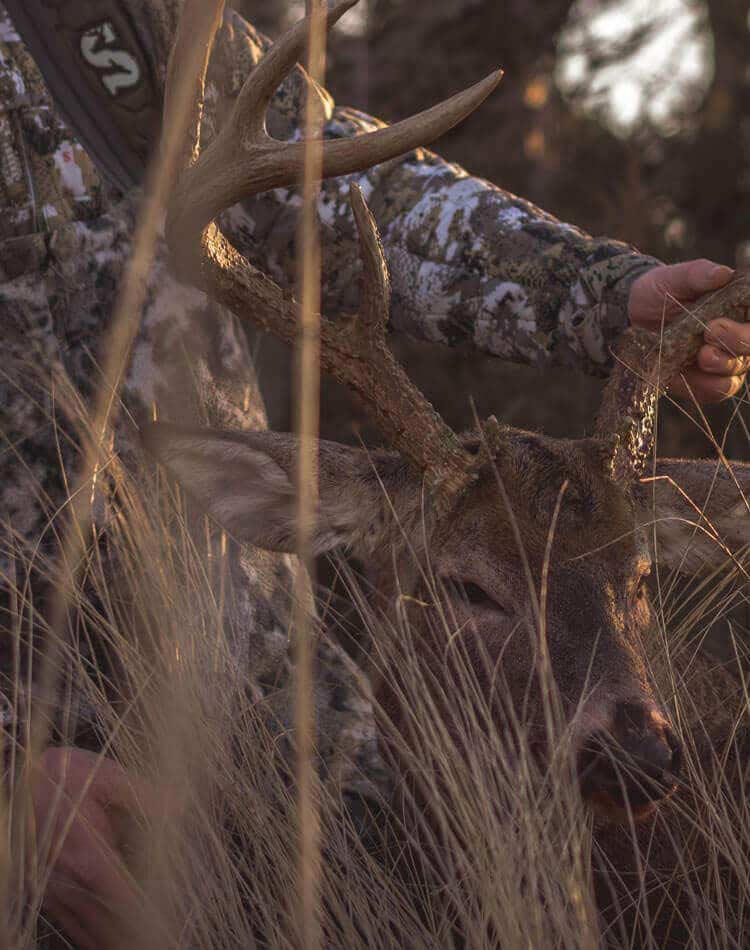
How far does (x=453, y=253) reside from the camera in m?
3.49

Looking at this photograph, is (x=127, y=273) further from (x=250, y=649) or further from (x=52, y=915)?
(x=52, y=915)

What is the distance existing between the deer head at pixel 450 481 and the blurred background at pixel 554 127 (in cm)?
501

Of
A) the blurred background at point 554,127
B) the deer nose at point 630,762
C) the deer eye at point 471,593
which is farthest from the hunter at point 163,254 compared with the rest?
the blurred background at point 554,127

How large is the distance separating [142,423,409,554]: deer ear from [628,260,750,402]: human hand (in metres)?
0.79

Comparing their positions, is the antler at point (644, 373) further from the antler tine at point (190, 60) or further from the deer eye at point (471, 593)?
the antler tine at point (190, 60)

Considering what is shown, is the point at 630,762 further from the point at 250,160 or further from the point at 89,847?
the point at 250,160

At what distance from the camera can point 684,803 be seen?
246cm

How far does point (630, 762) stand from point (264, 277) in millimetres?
1378

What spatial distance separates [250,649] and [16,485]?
0.77 metres

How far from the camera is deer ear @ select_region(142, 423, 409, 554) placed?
2.76m

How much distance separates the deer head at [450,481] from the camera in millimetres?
2523

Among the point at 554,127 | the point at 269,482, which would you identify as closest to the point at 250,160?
the point at 269,482

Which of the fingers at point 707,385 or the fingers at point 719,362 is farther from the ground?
the fingers at point 719,362

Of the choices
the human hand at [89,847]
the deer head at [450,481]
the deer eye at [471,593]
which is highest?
the deer head at [450,481]
